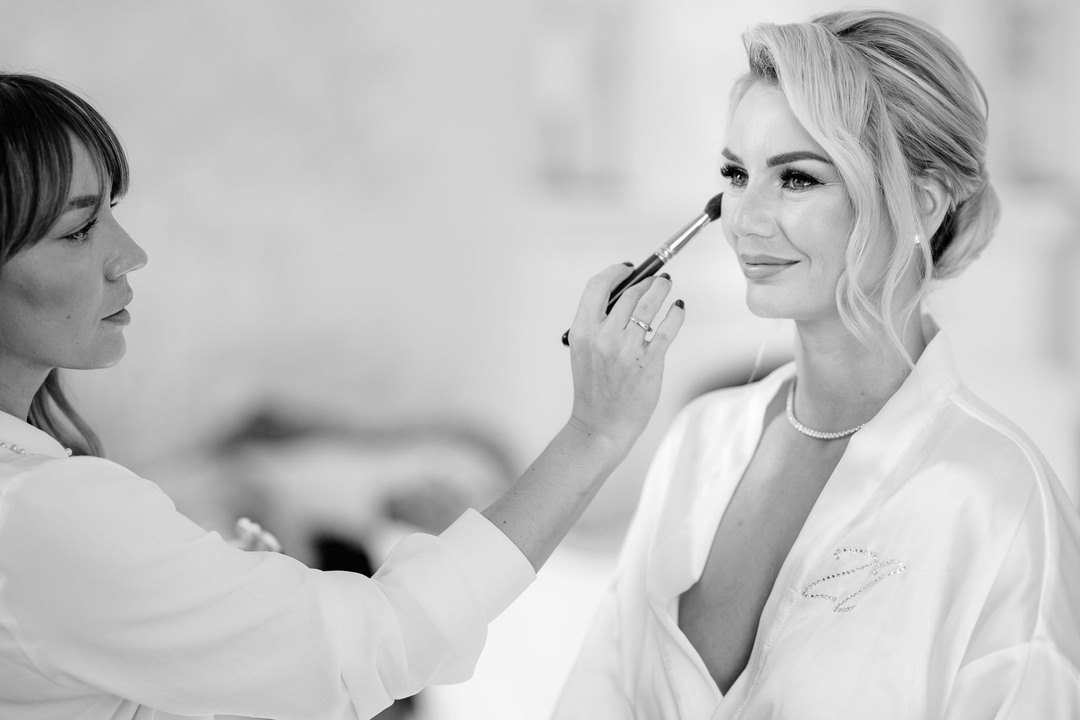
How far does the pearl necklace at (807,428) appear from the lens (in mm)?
1104

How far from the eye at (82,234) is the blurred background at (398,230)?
1024mm

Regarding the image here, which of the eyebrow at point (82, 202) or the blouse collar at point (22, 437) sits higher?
the eyebrow at point (82, 202)

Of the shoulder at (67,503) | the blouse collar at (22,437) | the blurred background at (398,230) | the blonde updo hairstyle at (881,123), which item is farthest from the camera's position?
the blurred background at (398,230)

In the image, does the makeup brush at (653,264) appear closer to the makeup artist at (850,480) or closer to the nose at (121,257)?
the makeup artist at (850,480)

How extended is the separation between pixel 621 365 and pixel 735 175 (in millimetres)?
358

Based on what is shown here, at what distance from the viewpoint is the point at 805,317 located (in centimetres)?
107


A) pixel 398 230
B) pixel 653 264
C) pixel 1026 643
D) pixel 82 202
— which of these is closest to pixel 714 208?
pixel 653 264

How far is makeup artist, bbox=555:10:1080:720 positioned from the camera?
33.8 inches

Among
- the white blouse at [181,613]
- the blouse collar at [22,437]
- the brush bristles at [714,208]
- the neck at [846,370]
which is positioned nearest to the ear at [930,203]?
the neck at [846,370]

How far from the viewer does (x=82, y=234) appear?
0.84m

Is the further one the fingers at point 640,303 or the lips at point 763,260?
the lips at point 763,260

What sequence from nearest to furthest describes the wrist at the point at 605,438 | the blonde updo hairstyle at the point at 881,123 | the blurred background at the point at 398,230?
the wrist at the point at 605,438 → the blonde updo hairstyle at the point at 881,123 → the blurred background at the point at 398,230

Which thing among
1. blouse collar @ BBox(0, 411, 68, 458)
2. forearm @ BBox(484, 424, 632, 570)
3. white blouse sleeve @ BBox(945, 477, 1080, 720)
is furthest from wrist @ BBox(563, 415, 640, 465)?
blouse collar @ BBox(0, 411, 68, 458)

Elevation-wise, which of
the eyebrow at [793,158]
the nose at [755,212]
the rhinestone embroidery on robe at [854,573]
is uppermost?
the eyebrow at [793,158]
